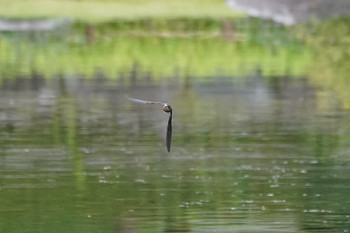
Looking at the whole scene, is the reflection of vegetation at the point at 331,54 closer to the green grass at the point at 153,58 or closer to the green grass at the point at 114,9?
the green grass at the point at 153,58

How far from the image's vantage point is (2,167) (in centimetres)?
1388

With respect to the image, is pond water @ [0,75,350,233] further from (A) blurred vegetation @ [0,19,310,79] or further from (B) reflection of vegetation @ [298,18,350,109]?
(A) blurred vegetation @ [0,19,310,79]

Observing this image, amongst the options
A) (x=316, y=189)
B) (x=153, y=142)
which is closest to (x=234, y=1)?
(x=153, y=142)

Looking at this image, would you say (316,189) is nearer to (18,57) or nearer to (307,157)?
(307,157)

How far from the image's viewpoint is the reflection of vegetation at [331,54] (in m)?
22.6

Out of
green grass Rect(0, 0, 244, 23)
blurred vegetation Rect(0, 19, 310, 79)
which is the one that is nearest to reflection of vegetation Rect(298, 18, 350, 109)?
blurred vegetation Rect(0, 19, 310, 79)

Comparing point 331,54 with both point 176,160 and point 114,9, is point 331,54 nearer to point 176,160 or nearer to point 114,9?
point 114,9

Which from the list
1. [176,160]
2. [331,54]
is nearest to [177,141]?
[176,160]

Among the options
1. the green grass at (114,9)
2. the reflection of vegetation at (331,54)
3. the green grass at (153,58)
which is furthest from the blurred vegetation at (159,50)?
the green grass at (114,9)

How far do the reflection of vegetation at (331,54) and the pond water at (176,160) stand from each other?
0.62 meters

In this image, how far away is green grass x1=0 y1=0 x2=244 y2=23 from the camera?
124ft

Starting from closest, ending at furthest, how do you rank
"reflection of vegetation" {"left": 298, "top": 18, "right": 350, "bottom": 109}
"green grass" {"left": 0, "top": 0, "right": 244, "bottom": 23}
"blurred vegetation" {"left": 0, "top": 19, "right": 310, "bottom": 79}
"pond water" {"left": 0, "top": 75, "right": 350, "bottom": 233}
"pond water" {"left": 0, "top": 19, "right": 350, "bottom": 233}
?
"pond water" {"left": 0, "top": 75, "right": 350, "bottom": 233} → "pond water" {"left": 0, "top": 19, "right": 350, "bottom": 233} → "reflection of vegetation" {"left": 298, "top": 18, "right": 350, "bottom": 109} → "blurred vegetation" {"left": 0, "top": 19, "right": 310, "bottom": 79} → "green grass" {"left": 0, "top": 0, "right": 244, "bottom": 23}

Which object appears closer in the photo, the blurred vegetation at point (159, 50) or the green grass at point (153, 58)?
the green grass at point (153, 58)

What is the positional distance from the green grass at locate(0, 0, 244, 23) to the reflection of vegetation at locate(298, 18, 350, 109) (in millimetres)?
3868
